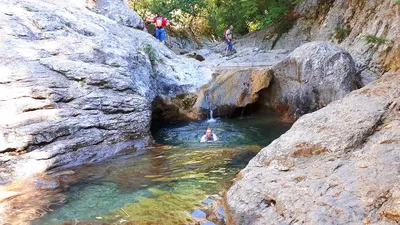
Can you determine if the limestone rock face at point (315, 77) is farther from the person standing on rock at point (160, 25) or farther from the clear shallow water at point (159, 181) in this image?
the person standing on rock at point (160, 25)

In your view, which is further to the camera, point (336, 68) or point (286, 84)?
point (286, 84)

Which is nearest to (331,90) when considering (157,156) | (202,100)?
(202,100)

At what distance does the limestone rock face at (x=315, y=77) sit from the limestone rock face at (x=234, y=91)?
950 millimetres

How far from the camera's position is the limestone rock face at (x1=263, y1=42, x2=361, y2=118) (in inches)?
491

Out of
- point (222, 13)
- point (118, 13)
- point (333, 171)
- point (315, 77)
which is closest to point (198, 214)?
point (333, 171)

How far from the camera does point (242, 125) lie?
43.6 ft

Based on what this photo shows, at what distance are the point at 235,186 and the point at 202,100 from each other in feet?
30.3

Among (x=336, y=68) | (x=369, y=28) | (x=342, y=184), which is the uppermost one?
(x=369, y=28)

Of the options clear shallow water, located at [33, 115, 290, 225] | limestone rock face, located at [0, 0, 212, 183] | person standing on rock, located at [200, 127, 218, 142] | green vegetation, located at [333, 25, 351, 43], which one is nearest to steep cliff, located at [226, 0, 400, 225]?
clear shallow water, located at [33, 115, 290, 225]

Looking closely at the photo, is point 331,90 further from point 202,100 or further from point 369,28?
point 202,100

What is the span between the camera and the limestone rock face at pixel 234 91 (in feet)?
46.6

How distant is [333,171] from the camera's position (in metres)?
4.40

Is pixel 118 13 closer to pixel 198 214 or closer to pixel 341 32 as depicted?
pixel 341 32

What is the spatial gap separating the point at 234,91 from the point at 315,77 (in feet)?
10.6
